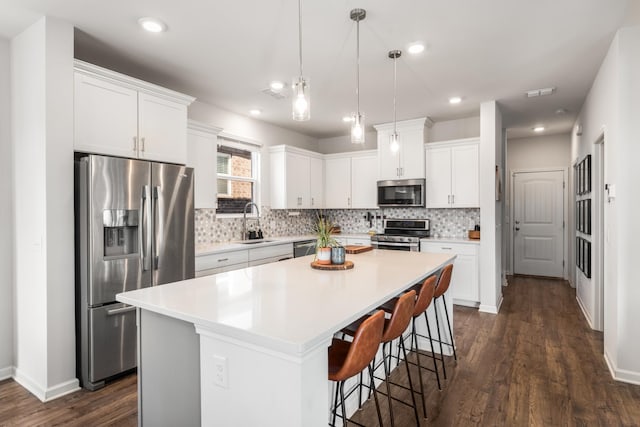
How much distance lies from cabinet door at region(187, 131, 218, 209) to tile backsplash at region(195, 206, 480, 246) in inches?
10.7

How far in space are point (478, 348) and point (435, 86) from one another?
108 inches

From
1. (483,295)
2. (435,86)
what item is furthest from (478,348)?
(435,86)

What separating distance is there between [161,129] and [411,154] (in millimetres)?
3479

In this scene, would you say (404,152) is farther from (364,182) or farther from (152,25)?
(152,25)

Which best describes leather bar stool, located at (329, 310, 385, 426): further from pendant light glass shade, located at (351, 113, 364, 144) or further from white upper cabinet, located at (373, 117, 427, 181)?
white upper cabinet, located at (373, 117, 427, 181)

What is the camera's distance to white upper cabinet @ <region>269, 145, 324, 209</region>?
538 centimetres

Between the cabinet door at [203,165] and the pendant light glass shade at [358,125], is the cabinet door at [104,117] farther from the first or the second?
the pendant light glass shade at [358,125]

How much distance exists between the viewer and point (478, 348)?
3.43 metres

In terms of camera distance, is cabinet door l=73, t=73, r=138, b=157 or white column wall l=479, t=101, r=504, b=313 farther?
white column wall l=479, t=101, r=504, b=313

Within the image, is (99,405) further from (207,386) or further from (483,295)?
(483,295)

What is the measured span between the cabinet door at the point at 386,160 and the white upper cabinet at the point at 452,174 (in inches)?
18.2

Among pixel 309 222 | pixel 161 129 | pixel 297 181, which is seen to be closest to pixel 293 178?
pixel 297 181

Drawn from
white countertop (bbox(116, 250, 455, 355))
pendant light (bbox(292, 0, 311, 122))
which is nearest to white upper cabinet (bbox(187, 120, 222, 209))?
white countertop (bbox(116, 250, 455, 355))

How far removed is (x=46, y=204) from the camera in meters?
2.53
